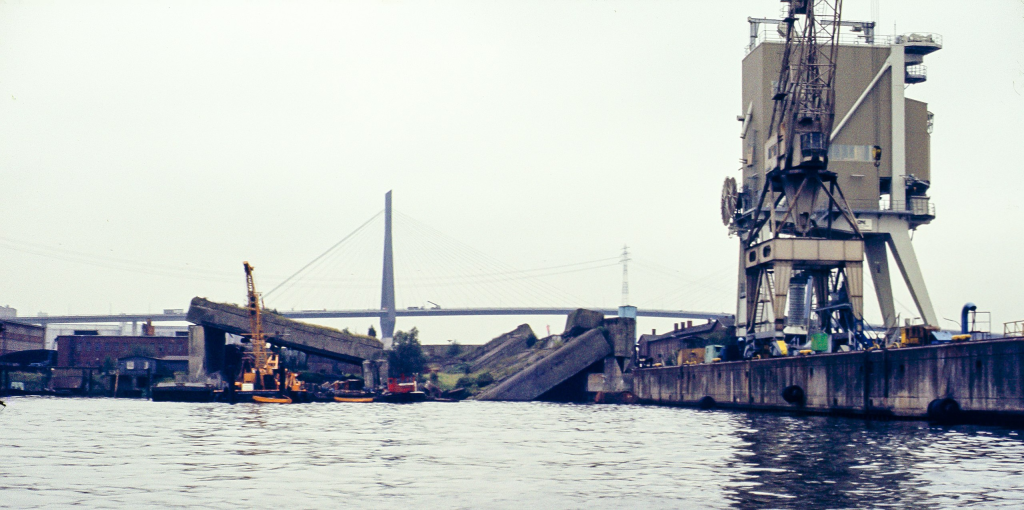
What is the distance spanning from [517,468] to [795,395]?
4183 centimetres

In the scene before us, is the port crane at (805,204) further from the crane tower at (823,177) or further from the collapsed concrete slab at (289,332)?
the collapsed concrete slab at (289,332)

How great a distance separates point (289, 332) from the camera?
11950 cm

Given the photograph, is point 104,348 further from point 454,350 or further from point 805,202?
point 805,202

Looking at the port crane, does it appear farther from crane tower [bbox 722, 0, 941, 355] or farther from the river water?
the river water

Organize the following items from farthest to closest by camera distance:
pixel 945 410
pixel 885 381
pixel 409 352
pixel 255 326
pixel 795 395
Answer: pixel 409 352, pixel 255 326, pixel 795 395, pixel 885 381, pixel 945 410

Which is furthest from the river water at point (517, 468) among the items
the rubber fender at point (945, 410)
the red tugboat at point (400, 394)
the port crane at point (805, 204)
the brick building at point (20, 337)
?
the brick building at point (20, 337)

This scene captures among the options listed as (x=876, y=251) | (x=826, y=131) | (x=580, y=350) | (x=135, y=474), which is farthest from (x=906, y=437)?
(x=580, y=350)

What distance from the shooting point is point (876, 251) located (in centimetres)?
9412

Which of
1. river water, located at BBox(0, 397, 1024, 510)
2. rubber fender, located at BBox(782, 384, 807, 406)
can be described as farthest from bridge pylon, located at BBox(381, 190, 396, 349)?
river water, located at BBox(0, 397, 1024, 510)

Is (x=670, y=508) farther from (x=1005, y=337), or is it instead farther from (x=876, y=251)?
(x=876, y=251)

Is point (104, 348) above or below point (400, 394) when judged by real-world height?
above

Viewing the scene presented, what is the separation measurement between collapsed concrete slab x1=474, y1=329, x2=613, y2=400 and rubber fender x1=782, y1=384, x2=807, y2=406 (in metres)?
50.4

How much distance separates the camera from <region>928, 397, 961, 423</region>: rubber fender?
46781 millimetres

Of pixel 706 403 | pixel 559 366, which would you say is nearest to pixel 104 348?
pixel 559 366
